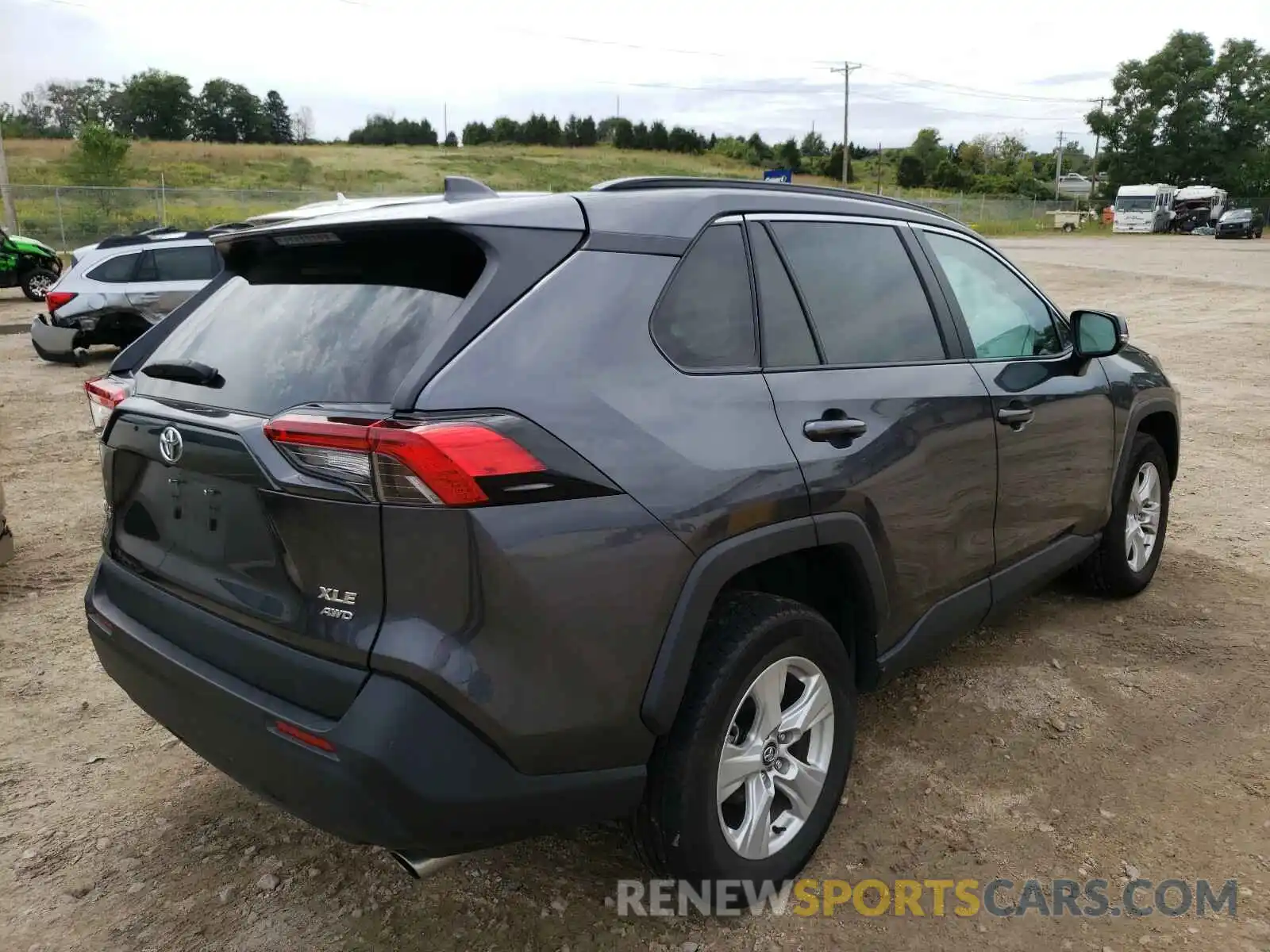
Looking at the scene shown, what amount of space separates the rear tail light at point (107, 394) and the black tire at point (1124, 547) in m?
3.85

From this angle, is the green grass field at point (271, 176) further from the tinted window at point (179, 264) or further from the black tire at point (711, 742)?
the black tire at point (711, 742)

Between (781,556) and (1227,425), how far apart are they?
7.41 metres

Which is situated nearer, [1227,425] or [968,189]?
[1227,425]

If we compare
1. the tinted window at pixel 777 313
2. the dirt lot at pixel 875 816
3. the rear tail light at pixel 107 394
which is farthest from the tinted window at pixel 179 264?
the tinted window at pixel 777 313

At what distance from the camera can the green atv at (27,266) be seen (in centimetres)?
1959

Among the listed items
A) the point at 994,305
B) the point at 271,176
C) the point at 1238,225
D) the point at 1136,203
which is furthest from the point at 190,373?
the point at 1136,203

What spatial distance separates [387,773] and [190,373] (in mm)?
1174

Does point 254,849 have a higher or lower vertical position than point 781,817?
lower

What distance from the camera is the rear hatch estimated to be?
1.89 metres

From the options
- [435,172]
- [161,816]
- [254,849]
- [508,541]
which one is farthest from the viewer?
[435,172]

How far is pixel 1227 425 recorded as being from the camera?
819cm

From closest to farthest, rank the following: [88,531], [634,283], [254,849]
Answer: [634,283] → [254,849] → [88,531]

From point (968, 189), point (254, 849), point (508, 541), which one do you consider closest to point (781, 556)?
point (508, 541)

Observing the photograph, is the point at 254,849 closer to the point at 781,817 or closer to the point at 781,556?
the point at 781,817
